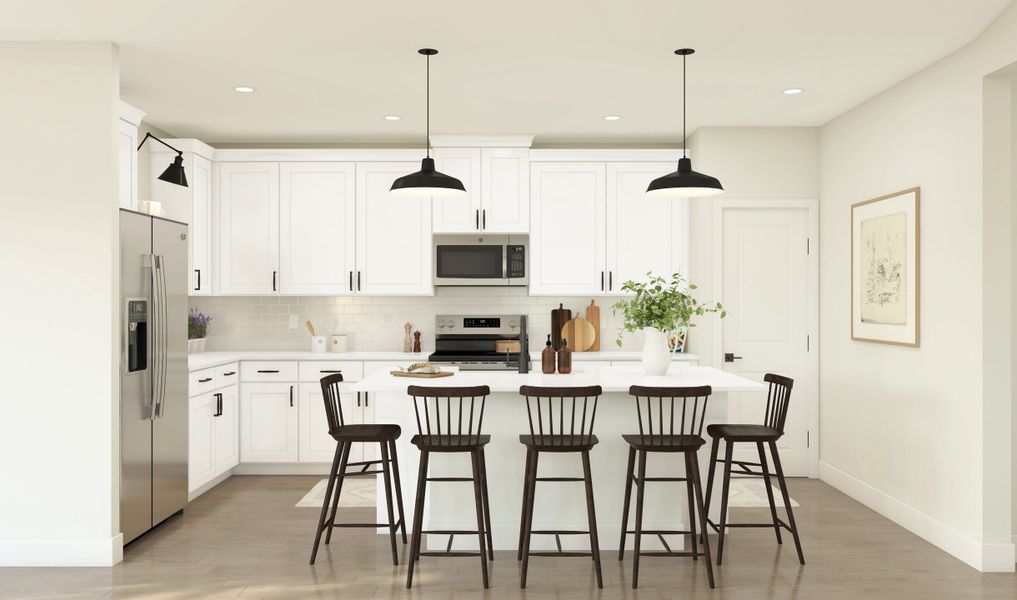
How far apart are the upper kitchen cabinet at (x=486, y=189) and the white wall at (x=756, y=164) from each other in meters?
1.44

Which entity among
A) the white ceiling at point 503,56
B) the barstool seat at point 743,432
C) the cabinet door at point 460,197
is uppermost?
the white ceiling at point 503,56

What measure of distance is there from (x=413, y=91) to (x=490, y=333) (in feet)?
7.48

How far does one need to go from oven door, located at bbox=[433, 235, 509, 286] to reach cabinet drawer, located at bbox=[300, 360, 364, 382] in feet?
3.10

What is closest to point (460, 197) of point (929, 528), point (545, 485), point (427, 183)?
point (427, 183)

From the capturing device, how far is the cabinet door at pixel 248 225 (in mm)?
6156

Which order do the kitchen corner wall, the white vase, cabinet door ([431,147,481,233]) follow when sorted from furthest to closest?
the kitchen corner wall
cabinet door ([431,147,481,233])
the white vase

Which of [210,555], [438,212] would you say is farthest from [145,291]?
[438,212]

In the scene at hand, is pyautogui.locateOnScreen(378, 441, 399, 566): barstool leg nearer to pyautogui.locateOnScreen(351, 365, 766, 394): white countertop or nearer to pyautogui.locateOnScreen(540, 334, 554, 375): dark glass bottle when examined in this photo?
pyautogui.locateOnScreen(351, 365, 766, 394): white countertop

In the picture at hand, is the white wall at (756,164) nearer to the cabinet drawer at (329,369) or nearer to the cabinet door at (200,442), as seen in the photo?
the cabinet drawer at (329,369)

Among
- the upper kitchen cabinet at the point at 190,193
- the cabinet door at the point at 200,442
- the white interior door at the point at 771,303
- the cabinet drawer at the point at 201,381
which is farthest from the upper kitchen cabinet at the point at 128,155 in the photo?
the white interior door at the point at 771,303

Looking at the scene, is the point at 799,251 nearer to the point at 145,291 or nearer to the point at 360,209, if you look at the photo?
the point at 360,209

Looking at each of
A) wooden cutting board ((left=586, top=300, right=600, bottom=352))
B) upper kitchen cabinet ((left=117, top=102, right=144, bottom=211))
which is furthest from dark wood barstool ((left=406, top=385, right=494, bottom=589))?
wooden cutting board ((left=586, top=300, right=600, bottom=352))

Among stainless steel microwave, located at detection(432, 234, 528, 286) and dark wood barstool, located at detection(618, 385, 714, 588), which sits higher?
stainless steel microwave, located at detection(432, 234, 528, 286)

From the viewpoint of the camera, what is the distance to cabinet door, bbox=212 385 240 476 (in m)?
5.47
